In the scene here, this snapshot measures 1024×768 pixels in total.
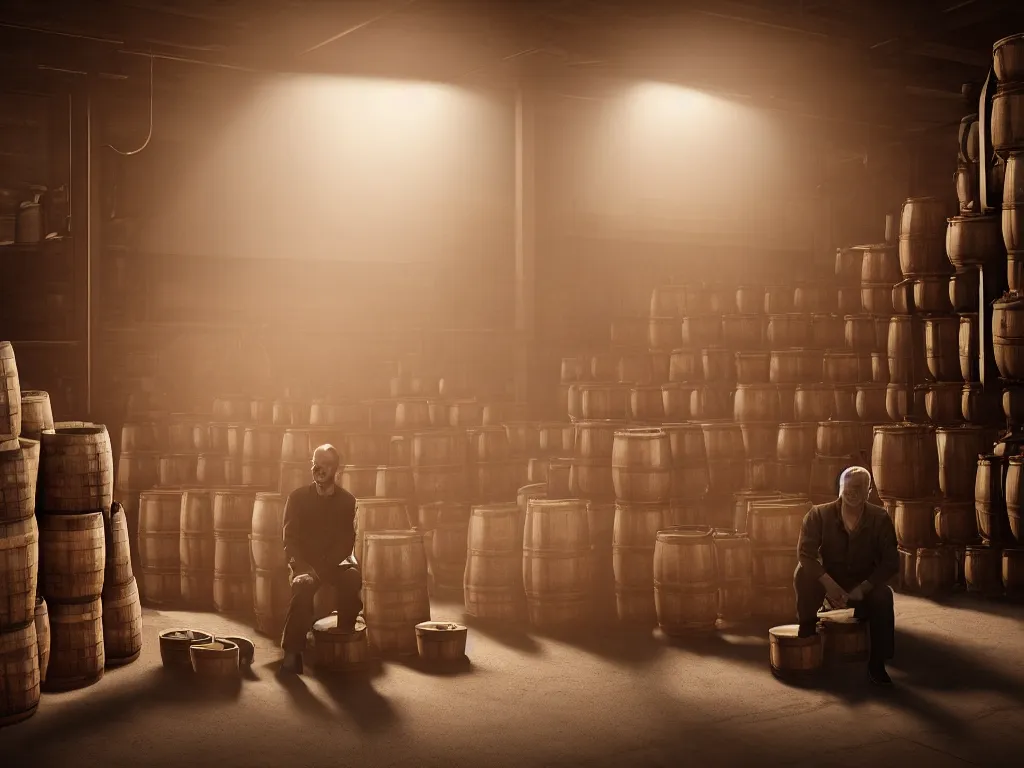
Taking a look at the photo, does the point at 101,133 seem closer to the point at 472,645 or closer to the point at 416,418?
the point at 416,418

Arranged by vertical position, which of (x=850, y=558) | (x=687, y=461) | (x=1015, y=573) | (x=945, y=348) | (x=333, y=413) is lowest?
(x=1015, y=573)

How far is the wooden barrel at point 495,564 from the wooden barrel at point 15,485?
306 centimetres

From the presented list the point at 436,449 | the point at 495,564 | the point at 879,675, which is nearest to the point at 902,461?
the point at 879,675

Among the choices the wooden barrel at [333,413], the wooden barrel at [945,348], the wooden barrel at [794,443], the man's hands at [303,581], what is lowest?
the man's hands at [303,581]

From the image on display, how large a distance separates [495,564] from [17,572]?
326cm

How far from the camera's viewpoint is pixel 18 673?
556 centimetres

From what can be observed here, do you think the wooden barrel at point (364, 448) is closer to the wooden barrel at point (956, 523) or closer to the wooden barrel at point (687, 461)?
the wooden barrel at point (687, 461)

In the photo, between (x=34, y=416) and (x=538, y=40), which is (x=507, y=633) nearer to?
Answer: (x=34, y=416)

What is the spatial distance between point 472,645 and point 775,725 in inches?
88.7

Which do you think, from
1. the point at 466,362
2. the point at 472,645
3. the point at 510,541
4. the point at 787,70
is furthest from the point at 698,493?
the point at 787,70

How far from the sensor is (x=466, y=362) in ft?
44.9

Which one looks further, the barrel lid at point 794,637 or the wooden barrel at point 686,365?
the wooden barrel at point 686,365

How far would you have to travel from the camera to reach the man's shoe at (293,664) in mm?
6445

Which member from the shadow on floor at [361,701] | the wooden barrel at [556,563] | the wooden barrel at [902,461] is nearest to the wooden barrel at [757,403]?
the wooden barrel at [902,461]
